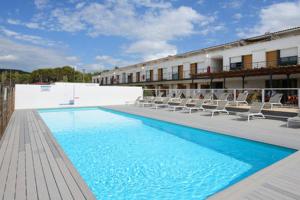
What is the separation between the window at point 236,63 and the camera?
22562 mm

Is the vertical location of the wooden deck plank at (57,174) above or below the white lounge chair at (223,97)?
below

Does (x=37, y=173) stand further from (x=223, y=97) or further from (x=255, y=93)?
(x=255, y=93)

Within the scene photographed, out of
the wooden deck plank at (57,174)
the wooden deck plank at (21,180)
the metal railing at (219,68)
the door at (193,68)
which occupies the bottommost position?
the wooden deck plank at (57,174)

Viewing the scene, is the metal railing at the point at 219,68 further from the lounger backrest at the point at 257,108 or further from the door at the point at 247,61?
the lounger backrest at the point at 257,108

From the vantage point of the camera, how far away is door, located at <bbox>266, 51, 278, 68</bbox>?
19484 mm

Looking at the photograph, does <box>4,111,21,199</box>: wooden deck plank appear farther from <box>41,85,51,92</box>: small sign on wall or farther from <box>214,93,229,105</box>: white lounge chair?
<box>41,85,51,92</box>: small sign on wall

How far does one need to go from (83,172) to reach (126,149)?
1772mm

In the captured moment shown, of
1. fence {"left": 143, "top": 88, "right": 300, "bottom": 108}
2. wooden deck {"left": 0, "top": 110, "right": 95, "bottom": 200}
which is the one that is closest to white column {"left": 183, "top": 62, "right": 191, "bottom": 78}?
fence {"left": 143, "top": 88, "right": 300, "bottom": 108}

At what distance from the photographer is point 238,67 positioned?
2273 cm

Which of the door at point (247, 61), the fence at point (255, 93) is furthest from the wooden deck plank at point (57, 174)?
the door at point (247, 61)

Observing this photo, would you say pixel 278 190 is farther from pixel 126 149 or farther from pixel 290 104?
pixel 290 104

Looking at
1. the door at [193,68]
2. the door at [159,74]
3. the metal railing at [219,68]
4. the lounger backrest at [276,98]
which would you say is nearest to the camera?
the lounger backrest at [276,98]

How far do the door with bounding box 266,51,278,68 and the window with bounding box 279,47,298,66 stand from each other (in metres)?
0.39

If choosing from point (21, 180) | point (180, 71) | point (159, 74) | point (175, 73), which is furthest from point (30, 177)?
point (159, 74)
